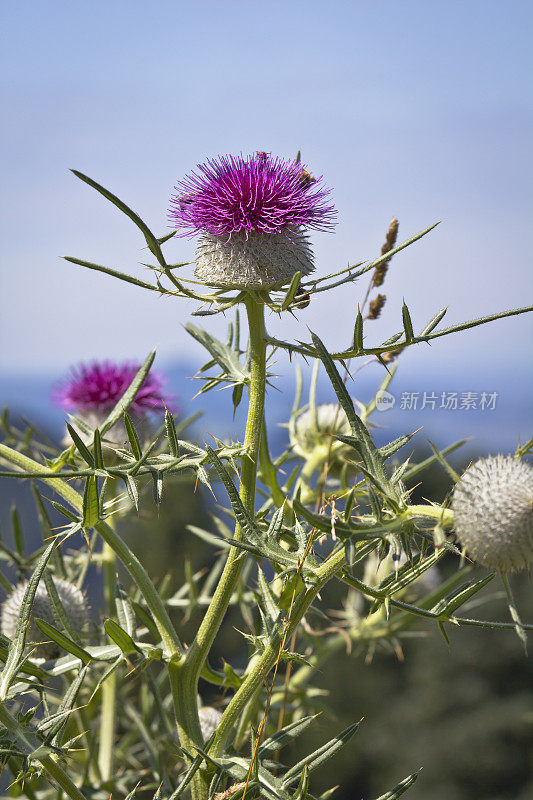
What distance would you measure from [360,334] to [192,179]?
56cm

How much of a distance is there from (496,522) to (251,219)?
2.49ft

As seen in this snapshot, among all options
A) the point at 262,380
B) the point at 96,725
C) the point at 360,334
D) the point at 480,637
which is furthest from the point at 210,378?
the point at 480,637

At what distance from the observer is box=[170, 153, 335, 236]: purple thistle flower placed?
1.44 m

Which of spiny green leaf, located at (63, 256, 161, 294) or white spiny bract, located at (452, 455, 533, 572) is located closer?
white spiny bract, located at (452, 455, 533, 572)

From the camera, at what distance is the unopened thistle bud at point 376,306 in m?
1.58

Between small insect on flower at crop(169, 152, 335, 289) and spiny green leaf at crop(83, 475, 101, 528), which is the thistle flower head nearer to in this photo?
spiny green leaf at crop(83, 475, 101, 528)

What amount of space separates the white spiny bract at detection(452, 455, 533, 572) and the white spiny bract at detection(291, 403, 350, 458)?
36.0 inches

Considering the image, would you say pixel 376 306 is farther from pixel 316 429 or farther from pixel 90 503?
pixel 90 503

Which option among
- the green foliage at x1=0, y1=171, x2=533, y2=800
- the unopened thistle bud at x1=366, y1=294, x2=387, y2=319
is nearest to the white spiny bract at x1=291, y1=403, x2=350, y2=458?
the green foliage at x1=0, y1=171, x2=533, y2=800

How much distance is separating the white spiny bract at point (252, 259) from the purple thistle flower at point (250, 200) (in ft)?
0.06

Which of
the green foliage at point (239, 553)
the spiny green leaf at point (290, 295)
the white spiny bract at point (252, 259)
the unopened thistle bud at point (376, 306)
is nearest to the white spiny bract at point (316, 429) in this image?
the green foliage at point (239, 553)

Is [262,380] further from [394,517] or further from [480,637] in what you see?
[480,637]

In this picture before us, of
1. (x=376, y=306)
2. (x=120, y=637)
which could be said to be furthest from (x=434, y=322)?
(x=120, y=637)

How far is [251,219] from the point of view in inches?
56.9
